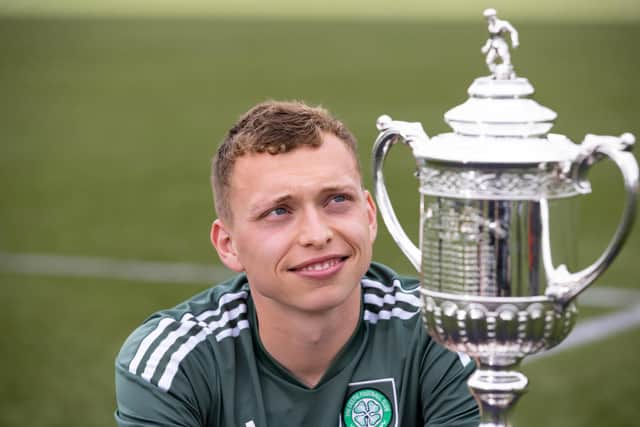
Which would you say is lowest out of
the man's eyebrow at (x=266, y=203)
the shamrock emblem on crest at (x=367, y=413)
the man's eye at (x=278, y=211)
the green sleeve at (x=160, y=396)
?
the shamrock emblem on crest at (x=367, y=413)

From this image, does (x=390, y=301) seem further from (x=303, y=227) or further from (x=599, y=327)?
(x=599, y=327)

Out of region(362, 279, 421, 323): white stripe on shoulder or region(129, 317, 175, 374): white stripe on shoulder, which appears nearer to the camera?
region(129, 317, 175, 374): white stripe on shoulder

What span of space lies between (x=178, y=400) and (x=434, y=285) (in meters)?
0.82

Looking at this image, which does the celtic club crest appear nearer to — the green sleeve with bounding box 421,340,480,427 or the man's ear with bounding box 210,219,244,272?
the green sleeve with bounding box 421,340,480,427

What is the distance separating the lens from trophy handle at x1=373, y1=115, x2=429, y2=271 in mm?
2164

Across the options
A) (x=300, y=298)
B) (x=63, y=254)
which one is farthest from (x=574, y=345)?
(x=300, y=298)

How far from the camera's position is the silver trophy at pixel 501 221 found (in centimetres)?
196

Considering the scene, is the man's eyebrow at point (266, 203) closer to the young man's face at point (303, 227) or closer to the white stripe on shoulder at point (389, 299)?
the young man's face at point (303, 227)

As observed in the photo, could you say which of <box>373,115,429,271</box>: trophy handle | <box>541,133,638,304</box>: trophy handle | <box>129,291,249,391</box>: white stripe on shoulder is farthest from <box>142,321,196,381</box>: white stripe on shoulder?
<box>541,133,638,304</box>: trophy handle

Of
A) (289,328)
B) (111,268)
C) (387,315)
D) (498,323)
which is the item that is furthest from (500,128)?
(111,268)

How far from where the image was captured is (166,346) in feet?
8.93

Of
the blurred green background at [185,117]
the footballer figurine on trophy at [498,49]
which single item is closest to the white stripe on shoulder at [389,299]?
the footballer figurine on trophy at [498,49]

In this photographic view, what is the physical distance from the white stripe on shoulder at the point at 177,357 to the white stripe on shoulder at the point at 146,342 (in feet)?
0.18

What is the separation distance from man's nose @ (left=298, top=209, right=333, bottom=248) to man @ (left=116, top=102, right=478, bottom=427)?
12 mm
